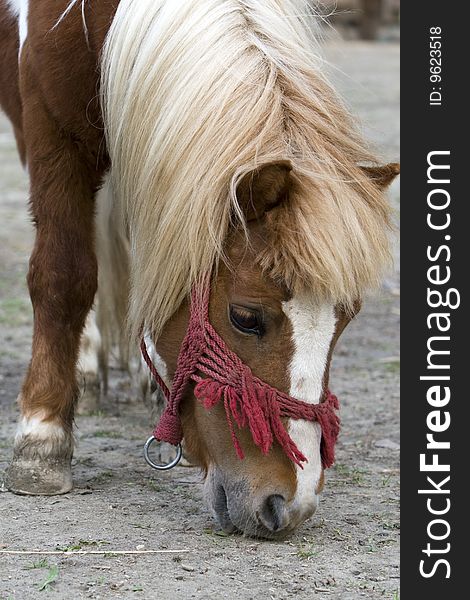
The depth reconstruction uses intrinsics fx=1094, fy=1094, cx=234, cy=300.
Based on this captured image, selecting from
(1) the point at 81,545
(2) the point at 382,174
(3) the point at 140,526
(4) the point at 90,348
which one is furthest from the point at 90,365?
(2) the point at 382,174

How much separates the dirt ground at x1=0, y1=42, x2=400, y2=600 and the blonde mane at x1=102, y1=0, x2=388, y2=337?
0.78 feet

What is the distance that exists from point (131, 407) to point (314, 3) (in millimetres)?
1939

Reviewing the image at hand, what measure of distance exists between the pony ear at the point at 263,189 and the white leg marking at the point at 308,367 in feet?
0.79

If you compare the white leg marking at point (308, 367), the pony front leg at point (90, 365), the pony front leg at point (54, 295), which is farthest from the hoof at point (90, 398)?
the white leg marking at point (308, 367)

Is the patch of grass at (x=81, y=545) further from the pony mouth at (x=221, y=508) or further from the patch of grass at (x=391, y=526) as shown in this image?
the patch of grass at (x=391, y=526)

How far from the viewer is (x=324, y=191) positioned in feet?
8.75

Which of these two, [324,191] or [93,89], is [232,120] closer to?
[324,191]

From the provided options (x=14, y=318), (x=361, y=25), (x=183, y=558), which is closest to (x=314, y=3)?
(x=183, y=558)

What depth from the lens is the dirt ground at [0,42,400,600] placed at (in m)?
2.64

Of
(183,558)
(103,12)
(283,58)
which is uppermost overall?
(103,12)

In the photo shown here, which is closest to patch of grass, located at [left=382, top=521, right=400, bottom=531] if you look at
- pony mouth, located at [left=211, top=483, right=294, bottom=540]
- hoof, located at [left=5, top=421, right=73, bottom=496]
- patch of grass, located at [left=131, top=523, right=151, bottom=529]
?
pony mouth, located at [left=211, top=483, right=294, bottom=540]

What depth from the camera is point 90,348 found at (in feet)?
14.9

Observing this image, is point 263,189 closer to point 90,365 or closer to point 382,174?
point 382,174

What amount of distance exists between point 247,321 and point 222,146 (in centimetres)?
44
